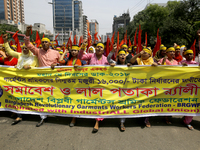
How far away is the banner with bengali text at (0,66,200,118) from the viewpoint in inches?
118

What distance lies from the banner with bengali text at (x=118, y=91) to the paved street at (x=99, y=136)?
304 mm

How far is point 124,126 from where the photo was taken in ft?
10.2

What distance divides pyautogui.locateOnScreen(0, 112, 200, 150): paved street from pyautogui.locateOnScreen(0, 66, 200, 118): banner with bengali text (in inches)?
12.0

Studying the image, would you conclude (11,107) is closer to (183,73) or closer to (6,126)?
(6,126)

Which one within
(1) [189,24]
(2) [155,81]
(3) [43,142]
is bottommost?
(3) [43,142]

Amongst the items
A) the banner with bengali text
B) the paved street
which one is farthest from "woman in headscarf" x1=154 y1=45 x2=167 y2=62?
the paved street

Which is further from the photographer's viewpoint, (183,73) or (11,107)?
(11,107)

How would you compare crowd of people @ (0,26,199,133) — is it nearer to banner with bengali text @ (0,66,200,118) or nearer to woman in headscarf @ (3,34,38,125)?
woman in headscarf @ (3,34,38,125)

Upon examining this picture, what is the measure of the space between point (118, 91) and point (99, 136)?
0.98 m

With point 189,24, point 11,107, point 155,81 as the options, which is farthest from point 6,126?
point 189,24

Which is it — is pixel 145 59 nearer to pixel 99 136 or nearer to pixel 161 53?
pixel 161 53

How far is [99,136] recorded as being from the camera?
2.75 meters

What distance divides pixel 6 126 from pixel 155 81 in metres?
3.40

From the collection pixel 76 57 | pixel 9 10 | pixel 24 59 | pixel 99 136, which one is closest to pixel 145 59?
pixel 76 57
